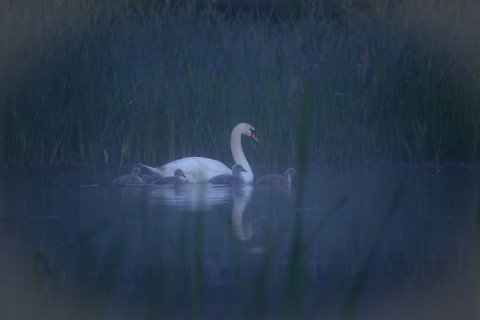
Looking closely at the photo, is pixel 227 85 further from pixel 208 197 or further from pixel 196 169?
pixel 208 197

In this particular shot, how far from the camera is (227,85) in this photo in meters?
12.1

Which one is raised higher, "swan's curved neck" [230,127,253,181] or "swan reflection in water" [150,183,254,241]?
"swan's curved neck" [230,127,253,181]

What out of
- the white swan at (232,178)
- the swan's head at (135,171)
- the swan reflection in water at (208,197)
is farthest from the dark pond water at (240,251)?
the swan's head at (135,171)

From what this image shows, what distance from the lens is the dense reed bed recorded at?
11711mm

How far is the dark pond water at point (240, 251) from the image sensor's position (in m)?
3.60

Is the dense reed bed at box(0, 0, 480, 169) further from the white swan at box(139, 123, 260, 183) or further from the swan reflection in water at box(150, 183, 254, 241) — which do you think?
the swan reflection in water at box(150, 183, 254, 241)

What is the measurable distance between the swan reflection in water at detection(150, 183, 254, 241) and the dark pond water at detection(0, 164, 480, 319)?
0.06ft

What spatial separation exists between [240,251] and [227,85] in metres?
6.62

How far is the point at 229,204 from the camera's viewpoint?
8.24 m

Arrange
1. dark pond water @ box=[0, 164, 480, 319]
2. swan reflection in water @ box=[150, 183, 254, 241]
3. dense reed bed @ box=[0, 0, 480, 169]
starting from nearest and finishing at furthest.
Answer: dark pond water @ box=[0, 164, 480, 319] → swan reflection in water @ box=[150, 183, 254, 241] → dense reed bed @ box=[0, 0, 480, 169]

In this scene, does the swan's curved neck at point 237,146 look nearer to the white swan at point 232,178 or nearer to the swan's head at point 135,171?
the white swan at point 232,178

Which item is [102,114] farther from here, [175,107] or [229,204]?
[229,204]

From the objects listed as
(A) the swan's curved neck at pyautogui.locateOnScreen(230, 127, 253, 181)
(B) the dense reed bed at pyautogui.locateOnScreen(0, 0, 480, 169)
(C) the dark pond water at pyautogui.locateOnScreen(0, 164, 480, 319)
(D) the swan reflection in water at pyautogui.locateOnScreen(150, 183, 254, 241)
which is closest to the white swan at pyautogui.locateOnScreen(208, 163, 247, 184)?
(D) the swan reflection in water at pyautogui.locateOnScreen(150, 183, 254, 241)

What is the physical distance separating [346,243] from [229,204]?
2244 millimetres
